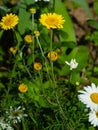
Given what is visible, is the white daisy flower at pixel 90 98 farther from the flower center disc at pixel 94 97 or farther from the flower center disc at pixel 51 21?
the flower center disc at pixel 51 21

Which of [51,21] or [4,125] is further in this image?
[4,125]

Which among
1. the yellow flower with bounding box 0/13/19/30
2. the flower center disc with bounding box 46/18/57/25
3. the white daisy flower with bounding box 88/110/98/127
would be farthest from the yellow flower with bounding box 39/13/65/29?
the white daisy flower with bounding box 88/110/98/127

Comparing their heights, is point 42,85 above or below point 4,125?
above

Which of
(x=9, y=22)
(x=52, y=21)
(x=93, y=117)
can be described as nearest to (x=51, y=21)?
(x=52, y=21)

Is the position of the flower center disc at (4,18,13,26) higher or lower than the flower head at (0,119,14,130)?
higher

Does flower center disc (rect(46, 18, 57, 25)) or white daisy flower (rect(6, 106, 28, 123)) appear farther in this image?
white daisy flower (rect(6, 106, 28, 123))

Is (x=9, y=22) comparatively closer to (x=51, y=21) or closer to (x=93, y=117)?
(x=51, y=21)

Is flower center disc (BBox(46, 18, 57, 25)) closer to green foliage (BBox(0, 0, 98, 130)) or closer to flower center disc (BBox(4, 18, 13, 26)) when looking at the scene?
green foliage (BBox(0, 0, 98, 130))

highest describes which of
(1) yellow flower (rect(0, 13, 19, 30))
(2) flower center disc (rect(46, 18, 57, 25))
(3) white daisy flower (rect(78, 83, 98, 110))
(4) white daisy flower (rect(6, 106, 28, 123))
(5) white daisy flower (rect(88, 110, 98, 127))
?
(1) yellow flower (rect(0, 13, 19, 30))

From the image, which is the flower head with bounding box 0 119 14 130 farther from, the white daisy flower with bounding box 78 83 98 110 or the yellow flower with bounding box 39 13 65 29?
the yellow flower with bounding box 39 13 65 29

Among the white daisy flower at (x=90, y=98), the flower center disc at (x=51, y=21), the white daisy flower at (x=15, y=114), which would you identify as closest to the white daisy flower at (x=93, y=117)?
the white daisy flower at (x=90, y=98)

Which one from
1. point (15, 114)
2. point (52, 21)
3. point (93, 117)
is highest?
point (52, 21)

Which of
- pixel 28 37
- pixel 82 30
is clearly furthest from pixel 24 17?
pixel 82 30
